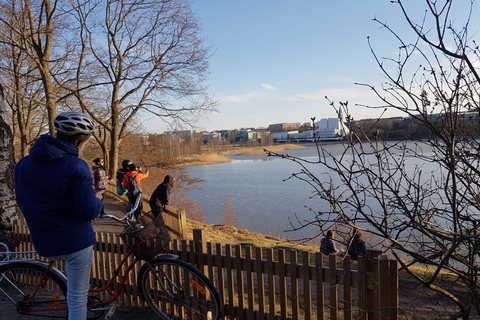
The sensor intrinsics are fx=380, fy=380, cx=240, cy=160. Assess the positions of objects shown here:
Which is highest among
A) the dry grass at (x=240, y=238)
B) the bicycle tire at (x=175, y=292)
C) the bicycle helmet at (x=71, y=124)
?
the bicycle helmet at (x=71, y=124)

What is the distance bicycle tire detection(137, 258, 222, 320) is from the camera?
3297 millimetres

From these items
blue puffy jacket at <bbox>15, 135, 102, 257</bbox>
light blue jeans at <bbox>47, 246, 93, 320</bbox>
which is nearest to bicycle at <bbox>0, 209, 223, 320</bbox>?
light blue jeans at <bbox>47, 246, 93, 320</bbox>

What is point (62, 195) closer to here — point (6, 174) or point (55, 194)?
point (55, 194)

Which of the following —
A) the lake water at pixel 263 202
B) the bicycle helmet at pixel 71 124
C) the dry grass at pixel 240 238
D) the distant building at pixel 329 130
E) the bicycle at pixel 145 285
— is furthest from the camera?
the lake water at pixel 263 202

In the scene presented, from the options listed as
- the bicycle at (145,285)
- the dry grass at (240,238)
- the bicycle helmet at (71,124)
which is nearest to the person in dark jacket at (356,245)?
the bicycle at (145,285)

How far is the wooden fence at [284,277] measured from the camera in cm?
287

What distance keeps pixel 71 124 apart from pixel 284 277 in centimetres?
214

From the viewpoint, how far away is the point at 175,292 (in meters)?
3.55

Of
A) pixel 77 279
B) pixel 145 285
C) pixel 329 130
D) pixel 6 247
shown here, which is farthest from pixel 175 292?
pixel 329 130

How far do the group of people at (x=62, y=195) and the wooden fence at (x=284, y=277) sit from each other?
1.18 metres

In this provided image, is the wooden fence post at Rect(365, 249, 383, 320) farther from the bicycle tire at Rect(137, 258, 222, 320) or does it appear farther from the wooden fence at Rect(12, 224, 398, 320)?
the bicycle tire at Rect(137, 258, 222, 320)

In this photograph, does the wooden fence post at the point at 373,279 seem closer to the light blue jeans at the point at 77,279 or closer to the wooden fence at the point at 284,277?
the wooden fence at the point at 284,277

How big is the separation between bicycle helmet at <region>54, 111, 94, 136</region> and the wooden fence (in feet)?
4.81

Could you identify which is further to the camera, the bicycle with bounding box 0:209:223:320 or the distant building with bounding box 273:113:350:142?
the bicycle with bounding box 0:209:223:320
